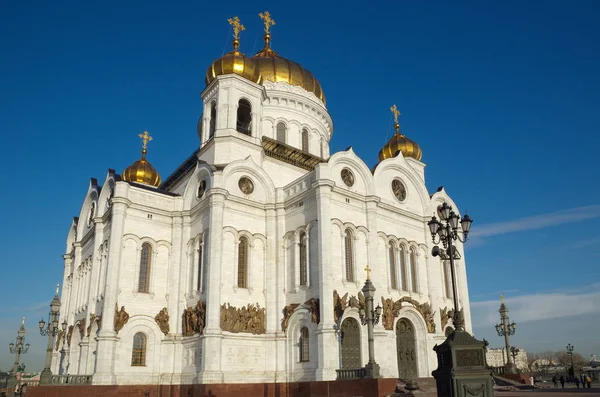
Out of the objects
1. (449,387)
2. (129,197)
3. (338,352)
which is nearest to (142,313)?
(129,197)

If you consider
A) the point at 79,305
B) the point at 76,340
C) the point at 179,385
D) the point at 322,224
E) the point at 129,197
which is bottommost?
the point at 179,385

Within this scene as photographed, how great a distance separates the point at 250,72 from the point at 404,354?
17.6 meters

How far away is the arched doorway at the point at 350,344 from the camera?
22203mm

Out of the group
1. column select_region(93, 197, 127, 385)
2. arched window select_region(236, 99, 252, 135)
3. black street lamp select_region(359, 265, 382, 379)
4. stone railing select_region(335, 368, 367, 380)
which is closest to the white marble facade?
column select_region(93, 197, 127, 385)

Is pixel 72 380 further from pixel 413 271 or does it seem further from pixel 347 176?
pixel 413 271

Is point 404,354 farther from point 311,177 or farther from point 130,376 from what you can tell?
point 130,376

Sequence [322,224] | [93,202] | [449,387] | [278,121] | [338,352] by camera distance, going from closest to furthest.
A: [449,387]
[338,352]
[322,224]
[93,202]
[278,121]

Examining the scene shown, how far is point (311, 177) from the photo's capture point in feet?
81.9

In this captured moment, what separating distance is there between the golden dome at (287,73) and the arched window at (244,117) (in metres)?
3.80

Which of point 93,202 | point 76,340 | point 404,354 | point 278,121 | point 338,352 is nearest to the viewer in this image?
point 338,352

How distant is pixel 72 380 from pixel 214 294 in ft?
23.3

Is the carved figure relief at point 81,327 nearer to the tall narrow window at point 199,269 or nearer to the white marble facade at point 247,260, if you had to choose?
the white marble facade at point 247,260

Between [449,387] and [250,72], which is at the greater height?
[250,72]

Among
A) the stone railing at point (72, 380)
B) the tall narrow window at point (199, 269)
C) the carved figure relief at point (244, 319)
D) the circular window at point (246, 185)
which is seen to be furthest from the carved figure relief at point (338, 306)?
the stone railing at point (72, 380)
